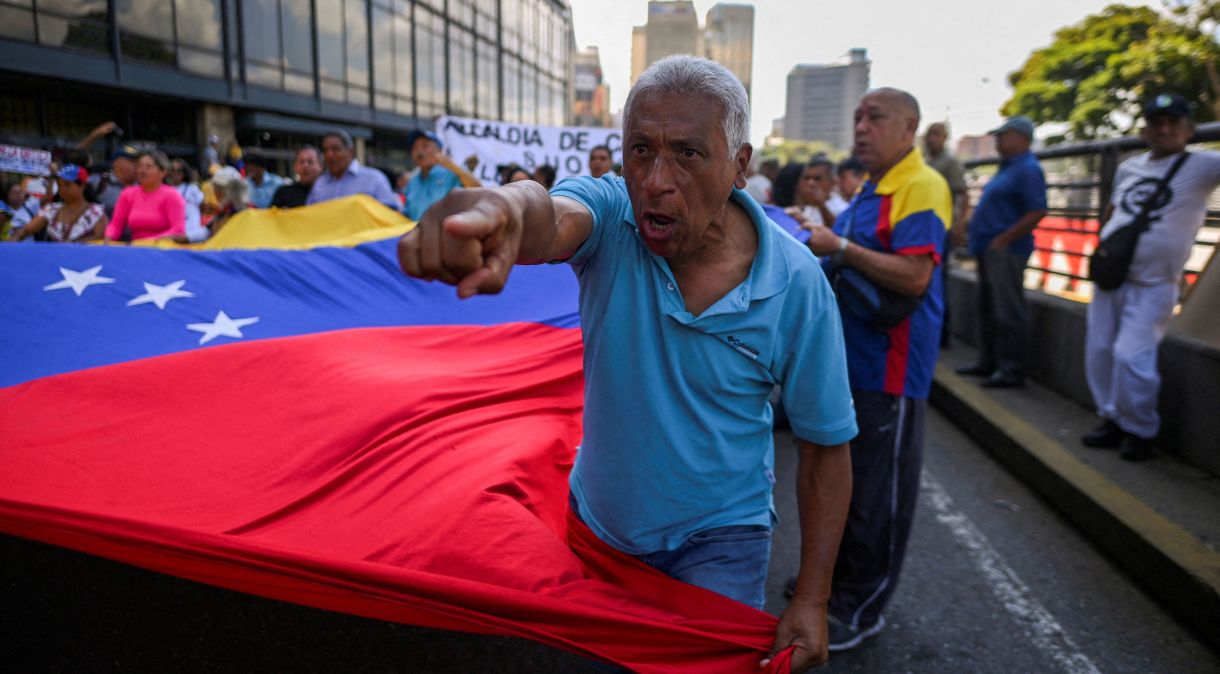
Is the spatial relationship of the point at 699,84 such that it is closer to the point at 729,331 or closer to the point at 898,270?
the point at 729,331

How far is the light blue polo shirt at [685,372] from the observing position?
1708 millimetres

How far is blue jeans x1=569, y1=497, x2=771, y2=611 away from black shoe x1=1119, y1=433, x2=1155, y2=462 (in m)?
3.85

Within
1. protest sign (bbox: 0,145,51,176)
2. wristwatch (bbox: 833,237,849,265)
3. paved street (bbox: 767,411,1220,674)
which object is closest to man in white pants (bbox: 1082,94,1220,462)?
paved street (bbox: 767,411,1220,674)

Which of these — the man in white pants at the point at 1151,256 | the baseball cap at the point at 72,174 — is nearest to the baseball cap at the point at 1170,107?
the man in white pants at the point at 1151,256

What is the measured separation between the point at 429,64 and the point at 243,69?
11005 millimetres

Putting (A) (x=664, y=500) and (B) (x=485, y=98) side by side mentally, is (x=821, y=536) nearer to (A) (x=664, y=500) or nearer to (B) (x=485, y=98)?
(A) (x=664, y=500)

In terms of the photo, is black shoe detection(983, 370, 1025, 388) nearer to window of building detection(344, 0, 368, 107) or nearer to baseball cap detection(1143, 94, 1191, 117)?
baseball cap detection(1143, 94, 1191, 117)

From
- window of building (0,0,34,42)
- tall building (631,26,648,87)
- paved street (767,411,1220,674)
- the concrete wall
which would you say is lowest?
paved street (767,411,1220,674)

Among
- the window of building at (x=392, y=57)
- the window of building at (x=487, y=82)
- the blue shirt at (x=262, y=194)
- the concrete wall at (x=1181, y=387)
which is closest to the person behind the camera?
the concrete wall at (x=1181, y=387)

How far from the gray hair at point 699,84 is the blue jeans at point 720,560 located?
0.86 metres

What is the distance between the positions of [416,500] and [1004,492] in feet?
12.6

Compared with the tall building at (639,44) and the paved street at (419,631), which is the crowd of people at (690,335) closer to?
the paved street at (419,631)

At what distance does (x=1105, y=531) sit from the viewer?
3.90 meters

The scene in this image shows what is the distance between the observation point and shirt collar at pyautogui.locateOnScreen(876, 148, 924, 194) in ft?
9.88
